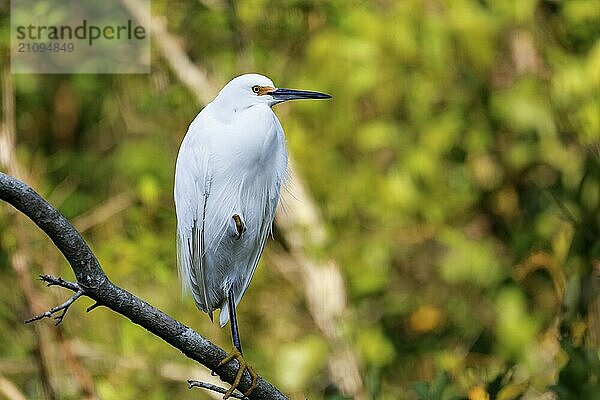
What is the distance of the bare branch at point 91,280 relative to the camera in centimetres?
140

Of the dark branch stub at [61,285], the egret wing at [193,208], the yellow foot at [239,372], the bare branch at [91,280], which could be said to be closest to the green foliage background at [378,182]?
the egret wing at [193,208]

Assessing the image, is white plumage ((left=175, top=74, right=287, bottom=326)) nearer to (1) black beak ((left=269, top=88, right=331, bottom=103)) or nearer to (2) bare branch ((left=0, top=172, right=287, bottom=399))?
(1) black beak ((left=269, top=88, right=331, bottom=103))

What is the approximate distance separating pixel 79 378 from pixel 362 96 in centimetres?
194

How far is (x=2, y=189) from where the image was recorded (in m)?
1.38

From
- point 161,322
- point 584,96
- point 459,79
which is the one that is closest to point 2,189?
point 161,322

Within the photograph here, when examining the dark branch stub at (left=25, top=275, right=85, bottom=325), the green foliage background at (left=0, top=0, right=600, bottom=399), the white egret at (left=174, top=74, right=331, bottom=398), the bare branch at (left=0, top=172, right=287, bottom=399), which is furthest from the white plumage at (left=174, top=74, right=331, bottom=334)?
the green foliage background at (left=0, top=0, right=600, bottom=399)

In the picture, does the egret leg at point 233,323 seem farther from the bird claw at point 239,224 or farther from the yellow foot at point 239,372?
the bird claw at point 239,224

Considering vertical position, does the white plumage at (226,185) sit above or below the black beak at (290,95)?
below

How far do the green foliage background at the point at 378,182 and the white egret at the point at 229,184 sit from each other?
1.21 m

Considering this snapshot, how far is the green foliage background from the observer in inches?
136

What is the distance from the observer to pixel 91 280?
1.53m

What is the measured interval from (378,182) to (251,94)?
6.47 ft

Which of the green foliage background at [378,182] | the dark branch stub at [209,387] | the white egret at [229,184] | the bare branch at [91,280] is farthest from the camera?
the green foliage background at [378,182]

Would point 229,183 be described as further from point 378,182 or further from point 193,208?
point 378,182
